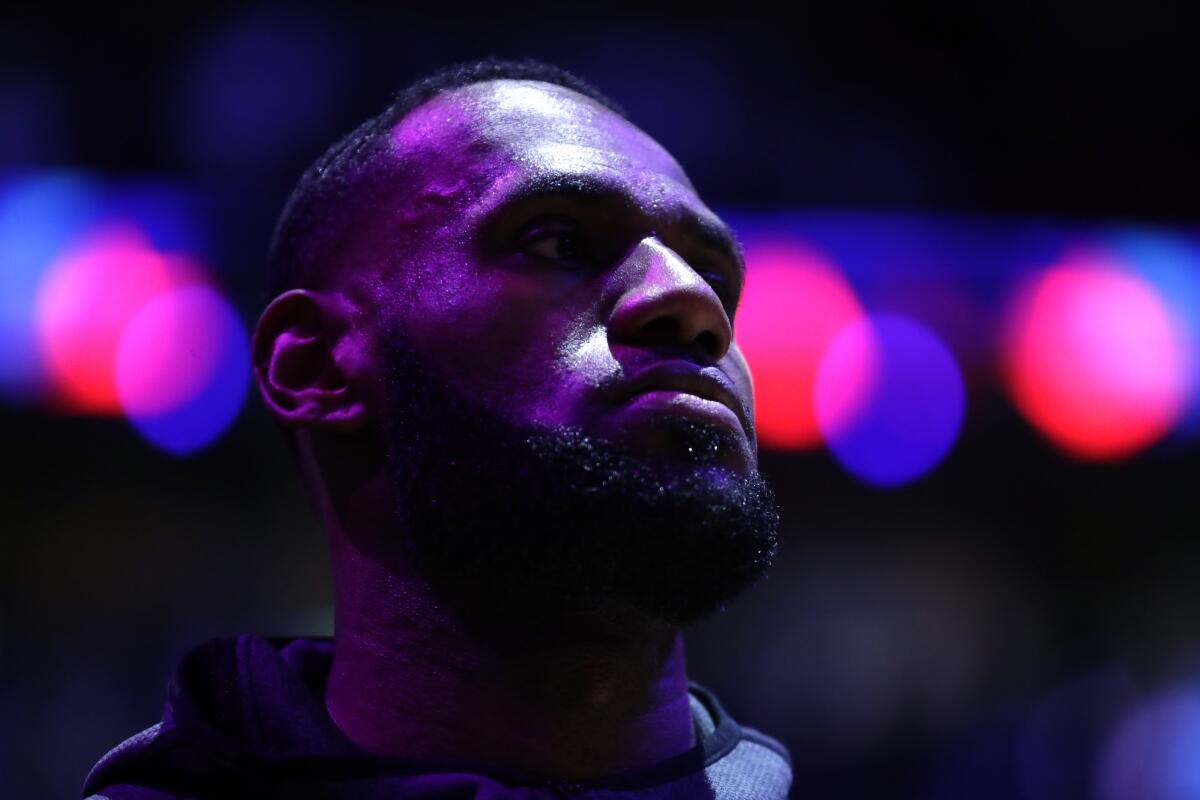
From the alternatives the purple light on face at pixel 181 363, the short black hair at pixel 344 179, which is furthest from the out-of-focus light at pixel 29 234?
the short black hair at pixel 344 179

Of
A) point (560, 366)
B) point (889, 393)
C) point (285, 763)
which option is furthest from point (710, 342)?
point (889, 393)

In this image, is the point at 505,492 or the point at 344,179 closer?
the point at 505,492

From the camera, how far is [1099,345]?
5992 millimetres

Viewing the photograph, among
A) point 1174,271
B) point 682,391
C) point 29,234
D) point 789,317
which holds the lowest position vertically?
point 789,317

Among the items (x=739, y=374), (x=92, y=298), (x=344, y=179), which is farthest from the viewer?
(x=92, y=298)

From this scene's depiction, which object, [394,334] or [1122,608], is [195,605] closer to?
[394,334]

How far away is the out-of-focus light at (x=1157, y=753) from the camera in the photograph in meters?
6.23

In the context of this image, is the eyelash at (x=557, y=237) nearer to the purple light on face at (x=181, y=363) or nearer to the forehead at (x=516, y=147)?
the forehead at (x=516, y=147)

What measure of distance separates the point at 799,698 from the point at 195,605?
368 centimetres

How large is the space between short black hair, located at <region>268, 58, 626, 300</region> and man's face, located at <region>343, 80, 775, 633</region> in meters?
0.11

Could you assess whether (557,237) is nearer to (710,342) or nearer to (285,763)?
(710,342)

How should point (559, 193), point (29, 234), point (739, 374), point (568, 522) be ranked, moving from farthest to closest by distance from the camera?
point (29, 234), point (739, 374), point (559, 193), point (568, 522)

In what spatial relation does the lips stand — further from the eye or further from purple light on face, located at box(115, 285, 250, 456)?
purple light on face, located at box(115, 285, 250, 456)

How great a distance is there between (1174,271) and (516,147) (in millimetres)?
5040
